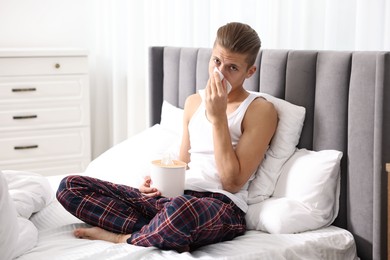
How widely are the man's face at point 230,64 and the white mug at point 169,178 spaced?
0.36 metres

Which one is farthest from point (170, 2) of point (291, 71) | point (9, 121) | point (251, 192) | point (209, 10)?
point (251, 192)

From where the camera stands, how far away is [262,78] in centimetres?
227

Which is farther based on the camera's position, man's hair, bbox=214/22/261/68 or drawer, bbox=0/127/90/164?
drawer, bbox=0/127/90/164

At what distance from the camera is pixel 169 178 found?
1905 mm

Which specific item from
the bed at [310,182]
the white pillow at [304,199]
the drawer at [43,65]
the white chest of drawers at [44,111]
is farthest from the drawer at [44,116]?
the white pillow at [304,199]

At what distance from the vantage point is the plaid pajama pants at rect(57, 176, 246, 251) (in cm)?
170

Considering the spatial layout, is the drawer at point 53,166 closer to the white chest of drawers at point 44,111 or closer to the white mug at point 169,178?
the white chest of drawers at point 44,111

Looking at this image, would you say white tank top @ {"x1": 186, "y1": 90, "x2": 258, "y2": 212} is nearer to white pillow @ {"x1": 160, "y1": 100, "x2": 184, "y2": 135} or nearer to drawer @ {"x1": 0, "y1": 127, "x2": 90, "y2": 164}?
white pillow @ {"x1": 160, "y1": 100, "x2": 184, "y2": 135}

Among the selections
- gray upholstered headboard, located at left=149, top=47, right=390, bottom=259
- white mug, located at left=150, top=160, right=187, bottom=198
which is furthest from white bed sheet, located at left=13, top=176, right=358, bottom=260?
white mug, located at left=150, top=160, right=187, bottom=198

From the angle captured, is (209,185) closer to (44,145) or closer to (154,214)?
(154,214)

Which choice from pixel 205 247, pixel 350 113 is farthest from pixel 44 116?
pixel 350 113

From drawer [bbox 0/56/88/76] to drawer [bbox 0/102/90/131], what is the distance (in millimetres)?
192

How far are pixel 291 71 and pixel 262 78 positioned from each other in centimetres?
17

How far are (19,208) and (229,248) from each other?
69 cm
